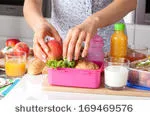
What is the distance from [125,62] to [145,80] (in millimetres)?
113

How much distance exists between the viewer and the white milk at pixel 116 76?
1217mm

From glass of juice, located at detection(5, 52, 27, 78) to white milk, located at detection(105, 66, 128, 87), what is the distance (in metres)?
0.45

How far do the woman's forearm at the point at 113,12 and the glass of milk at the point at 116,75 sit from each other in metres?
0.19

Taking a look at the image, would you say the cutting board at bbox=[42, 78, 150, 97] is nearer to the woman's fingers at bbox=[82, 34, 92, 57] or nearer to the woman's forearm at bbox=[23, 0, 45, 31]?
the woman's fingers at bbox=[82, 34, 92, 57]

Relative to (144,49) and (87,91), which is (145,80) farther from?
(144,49)

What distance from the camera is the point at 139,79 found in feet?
4.21

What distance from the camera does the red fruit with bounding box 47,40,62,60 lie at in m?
1.32

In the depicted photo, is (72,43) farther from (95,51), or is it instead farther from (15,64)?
(15,64)

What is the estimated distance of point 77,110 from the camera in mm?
1115

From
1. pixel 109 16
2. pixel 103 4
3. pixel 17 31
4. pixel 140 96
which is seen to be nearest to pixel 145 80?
pixel 140 96

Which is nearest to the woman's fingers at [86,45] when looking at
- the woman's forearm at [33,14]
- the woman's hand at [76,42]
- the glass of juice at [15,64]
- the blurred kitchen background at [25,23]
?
the woman's hand at [76,42]

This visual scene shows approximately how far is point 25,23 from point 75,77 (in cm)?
163

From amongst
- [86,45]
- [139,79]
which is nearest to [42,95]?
[86,45]

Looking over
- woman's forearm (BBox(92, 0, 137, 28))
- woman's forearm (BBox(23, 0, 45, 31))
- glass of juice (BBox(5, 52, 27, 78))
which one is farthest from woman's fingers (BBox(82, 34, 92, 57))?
glass of juice (BBox(5, 52, 27, 78))
